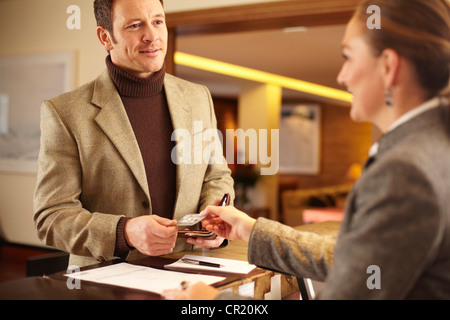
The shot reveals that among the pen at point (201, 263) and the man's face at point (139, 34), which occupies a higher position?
the man's face at point (139, 34)

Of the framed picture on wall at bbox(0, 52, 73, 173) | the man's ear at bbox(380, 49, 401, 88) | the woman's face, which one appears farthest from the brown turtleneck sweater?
the framed picture on wall at bbox(0, 52, 73, 173)

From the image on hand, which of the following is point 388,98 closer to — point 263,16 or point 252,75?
point 263,16

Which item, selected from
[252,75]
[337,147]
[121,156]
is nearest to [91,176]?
[121,156]

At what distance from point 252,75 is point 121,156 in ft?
29.4

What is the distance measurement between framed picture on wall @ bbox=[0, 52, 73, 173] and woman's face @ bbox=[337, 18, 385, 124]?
473 cm

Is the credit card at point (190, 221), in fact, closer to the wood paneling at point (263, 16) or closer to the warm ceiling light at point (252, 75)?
the wood paneling at point (263, 16)

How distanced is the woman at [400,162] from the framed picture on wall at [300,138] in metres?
13.9

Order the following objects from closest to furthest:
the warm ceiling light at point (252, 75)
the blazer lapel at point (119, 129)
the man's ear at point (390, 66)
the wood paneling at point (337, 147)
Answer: the man's ear at point (390, 66) → the blazer lapel at point (119, 129) → the warm ceiling light at point (252, 75) → the wood paneling at point (337, 147)

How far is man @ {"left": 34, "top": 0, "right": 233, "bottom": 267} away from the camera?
67.4 inches

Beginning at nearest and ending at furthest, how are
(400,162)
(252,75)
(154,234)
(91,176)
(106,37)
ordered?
(400,162), (154,234), (91,176), (106,37), (252,75)

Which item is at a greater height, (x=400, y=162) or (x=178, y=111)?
(x=178, y=111)

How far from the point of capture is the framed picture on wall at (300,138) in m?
15.0

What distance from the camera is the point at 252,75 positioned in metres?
10.6

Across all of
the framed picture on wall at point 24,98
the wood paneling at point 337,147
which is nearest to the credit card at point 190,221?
the framed picture on wall at point 24,98
